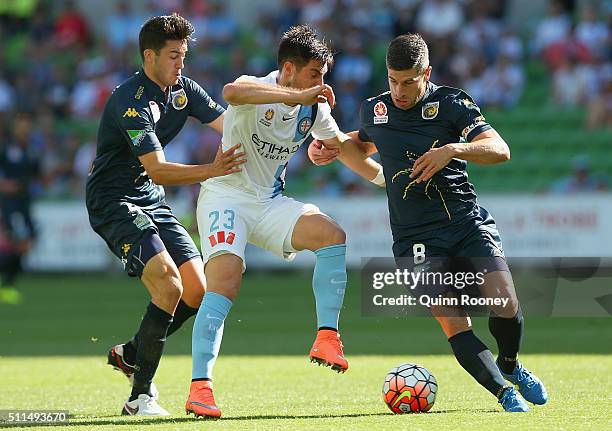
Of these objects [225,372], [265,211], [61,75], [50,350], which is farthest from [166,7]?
[265,211]

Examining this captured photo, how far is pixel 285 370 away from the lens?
9.68 metres

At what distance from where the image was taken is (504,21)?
22.8 metres

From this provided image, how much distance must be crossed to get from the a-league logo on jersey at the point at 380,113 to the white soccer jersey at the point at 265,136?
1.23 feet

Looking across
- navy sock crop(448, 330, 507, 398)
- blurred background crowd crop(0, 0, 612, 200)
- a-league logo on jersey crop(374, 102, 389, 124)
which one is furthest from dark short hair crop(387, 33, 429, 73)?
blurred background crowd crop(0, 0, 612, 200)

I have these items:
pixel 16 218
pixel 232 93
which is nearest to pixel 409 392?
pixel 232 93

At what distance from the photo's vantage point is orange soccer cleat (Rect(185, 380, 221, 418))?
271 inches

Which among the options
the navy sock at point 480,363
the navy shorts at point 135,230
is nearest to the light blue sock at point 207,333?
the navy shorts at point 135,230

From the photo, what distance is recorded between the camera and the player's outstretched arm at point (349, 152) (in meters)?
7.90

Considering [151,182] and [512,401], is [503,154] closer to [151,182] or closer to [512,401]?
[512,401]

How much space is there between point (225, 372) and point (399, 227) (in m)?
2.82

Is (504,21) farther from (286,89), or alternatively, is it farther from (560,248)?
(286,89)

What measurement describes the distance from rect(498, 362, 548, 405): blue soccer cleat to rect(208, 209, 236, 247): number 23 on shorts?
1.89 m

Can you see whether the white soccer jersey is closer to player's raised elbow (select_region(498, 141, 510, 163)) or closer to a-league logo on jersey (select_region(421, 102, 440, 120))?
a-league logo on jersey (select_region(421, 102, 440, 120))

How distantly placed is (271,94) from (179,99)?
1089mm
